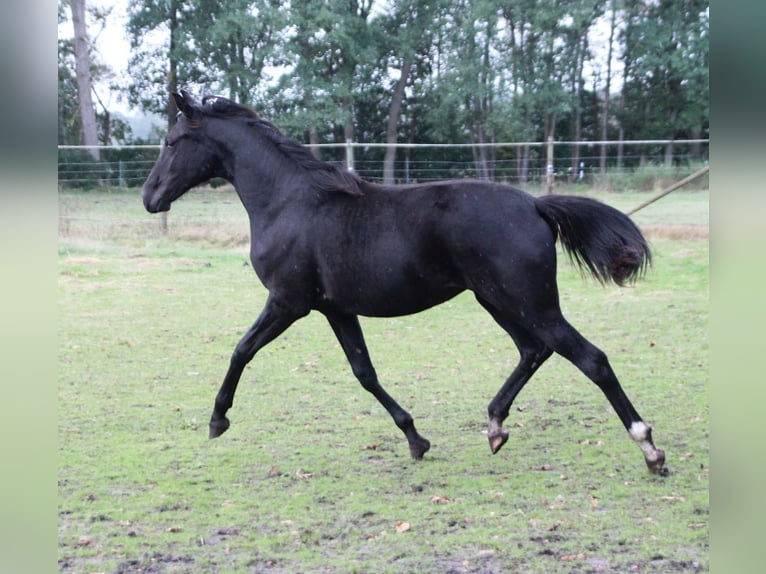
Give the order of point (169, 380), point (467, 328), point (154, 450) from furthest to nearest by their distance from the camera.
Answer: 1. point (467, 328)
2. point (169, 380)
3. point (154, 450)

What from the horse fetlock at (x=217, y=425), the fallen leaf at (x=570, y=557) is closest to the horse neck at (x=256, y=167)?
the horse fetlock at (x=217, y=425)

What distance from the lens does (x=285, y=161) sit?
179 inches

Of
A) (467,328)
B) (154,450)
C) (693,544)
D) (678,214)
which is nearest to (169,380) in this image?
(154,450)

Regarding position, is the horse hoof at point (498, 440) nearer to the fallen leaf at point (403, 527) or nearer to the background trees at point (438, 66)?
the fallen leaf at point (403, 527)

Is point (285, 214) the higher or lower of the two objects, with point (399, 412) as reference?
higher

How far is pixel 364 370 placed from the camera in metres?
4.61

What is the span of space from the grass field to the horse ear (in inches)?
82.0

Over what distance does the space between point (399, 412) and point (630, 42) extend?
1698cm

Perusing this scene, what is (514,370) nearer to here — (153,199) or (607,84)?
(153,199)

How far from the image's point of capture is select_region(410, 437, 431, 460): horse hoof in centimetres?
465

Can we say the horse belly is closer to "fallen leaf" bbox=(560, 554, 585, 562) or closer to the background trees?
"fallen leaf" bbox=(560, 554, 585, 562)

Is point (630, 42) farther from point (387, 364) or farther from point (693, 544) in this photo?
point (693, 544)

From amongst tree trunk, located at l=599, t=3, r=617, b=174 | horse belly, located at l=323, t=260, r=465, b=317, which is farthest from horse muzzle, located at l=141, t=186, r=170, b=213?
tree trunk, located at l=599, t=3, r=617, b=174

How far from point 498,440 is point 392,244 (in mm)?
1400
